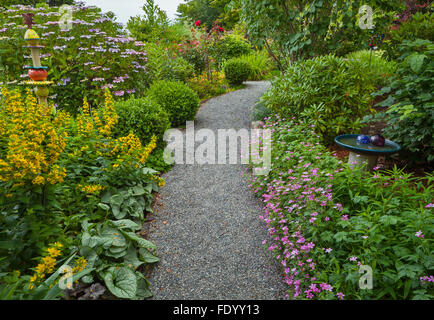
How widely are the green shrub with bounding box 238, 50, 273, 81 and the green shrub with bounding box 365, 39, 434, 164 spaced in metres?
7.06

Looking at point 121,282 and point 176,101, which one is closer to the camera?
point 121,282

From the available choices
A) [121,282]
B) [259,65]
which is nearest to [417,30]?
[121,282]

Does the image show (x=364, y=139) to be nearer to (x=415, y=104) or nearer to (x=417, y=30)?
(x=415, y=104)

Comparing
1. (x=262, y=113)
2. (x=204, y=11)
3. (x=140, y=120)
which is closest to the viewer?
(x=140, y=120)

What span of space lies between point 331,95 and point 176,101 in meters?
2.94

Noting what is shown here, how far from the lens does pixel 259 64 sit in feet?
33.9

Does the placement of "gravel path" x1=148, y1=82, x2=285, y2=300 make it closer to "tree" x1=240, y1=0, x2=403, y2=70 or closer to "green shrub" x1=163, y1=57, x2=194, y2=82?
"tree" x1=240, y1=0, x2=403, y2=70

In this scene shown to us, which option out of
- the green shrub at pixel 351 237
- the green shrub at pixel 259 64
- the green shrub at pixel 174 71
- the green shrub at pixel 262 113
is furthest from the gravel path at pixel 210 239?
the green shrub at pixel 259 64

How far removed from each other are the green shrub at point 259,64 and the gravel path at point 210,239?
6.89m

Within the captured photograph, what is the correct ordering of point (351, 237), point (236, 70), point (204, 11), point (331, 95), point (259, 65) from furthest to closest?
point (204, 11), point (259, 65), point (236, 70), point (331, 95), point (351, 237)

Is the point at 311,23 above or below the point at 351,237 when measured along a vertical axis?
above

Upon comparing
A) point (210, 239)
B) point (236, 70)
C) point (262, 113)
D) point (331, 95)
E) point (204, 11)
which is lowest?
point (210, 239)

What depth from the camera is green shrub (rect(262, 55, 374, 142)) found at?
376 cm
